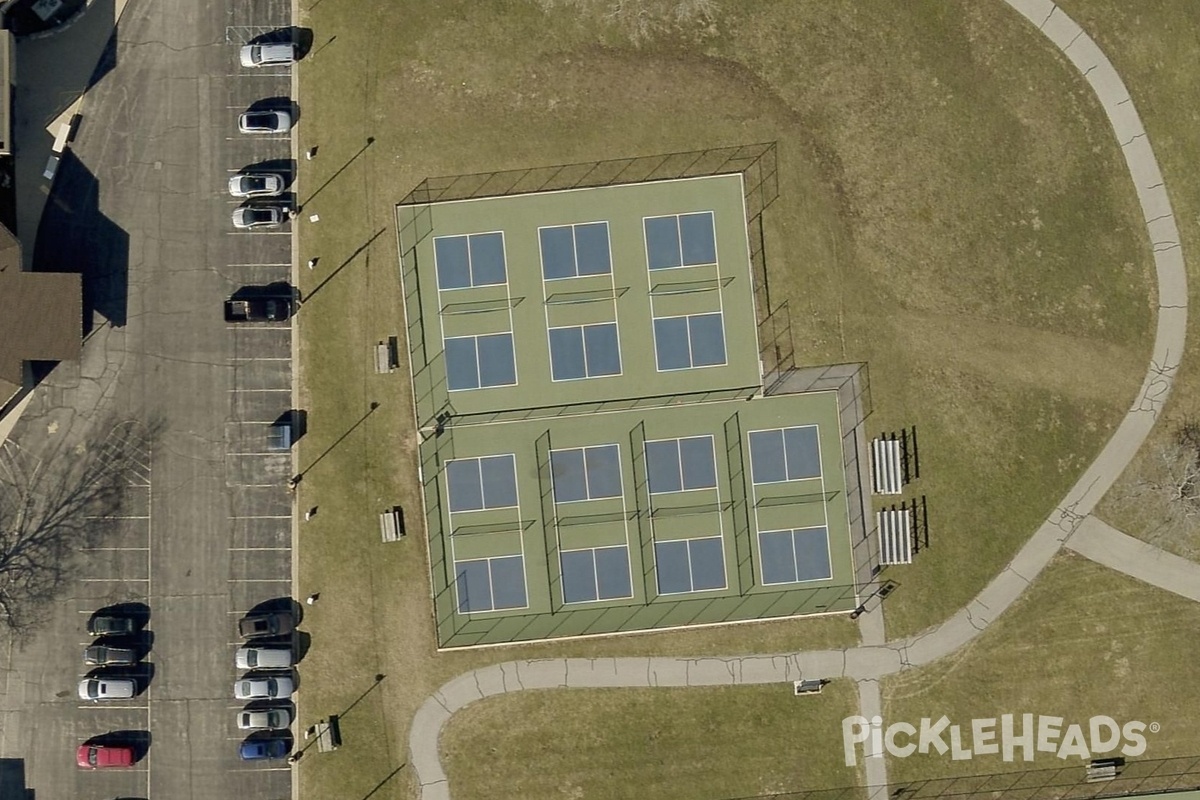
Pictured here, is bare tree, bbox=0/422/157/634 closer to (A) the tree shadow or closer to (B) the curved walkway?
(A) the tree shadow

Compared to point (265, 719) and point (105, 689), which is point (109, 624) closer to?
point (105, 689)

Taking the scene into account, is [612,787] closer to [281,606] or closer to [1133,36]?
[281,606]

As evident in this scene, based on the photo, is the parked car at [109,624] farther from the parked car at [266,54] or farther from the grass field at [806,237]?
the parked car at [266,54]

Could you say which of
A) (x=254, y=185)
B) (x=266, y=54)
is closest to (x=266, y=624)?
(x=254, y=185)

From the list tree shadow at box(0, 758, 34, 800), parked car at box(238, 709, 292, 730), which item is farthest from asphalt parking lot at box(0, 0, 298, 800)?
parked car at box(238, 709, 292, 730)

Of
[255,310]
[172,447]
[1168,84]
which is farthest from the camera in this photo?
[1168,84]

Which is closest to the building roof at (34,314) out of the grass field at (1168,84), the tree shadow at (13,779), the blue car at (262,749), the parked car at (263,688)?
the parked car at (263,688)
